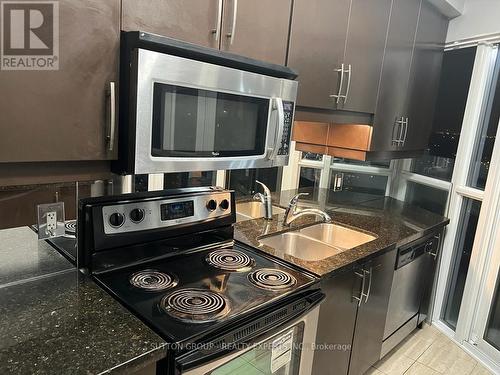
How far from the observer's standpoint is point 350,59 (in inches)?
71.6

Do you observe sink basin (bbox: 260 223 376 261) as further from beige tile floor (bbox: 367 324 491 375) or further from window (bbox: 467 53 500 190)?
window (bbox: 467 53 500 190)

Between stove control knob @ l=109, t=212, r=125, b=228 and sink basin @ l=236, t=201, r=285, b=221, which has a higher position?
stove control knob @ l=109, t=212, r=125, b=228

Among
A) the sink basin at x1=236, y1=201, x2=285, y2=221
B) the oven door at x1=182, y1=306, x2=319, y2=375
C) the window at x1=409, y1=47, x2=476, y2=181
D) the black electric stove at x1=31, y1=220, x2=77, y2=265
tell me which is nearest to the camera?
the oven door at x1=182, y1=306, x2=319, y2=375

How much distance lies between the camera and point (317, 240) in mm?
2145

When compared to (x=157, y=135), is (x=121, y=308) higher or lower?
lower

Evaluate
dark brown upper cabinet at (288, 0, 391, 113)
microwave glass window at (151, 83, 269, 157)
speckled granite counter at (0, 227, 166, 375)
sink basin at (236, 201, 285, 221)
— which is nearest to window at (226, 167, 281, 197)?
sink basin at (236, 201, 285, 221)

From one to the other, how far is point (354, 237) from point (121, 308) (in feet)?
4.91

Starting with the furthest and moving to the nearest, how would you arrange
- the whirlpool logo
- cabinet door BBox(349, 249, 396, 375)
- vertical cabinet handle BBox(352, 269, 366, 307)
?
cabinet door BBox(349, 249, 396, 375), vertical cabinet handle BBox(352, 269, 366, 307), the whirlpool logo

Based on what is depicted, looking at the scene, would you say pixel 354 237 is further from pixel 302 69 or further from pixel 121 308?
pixel 121 308

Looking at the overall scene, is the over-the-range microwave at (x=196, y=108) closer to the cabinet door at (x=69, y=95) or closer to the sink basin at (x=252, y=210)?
the cabinet door at (x=69, y=95)

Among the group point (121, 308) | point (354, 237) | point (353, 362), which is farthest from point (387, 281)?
point (121, 308)

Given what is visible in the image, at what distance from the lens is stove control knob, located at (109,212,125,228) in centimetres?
133

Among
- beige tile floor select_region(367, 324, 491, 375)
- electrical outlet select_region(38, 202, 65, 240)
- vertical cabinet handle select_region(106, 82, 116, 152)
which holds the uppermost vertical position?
vertical cabinet handle select_region(106, 82, 116, 152)

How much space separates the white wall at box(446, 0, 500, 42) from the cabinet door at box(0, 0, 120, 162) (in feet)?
7.98
